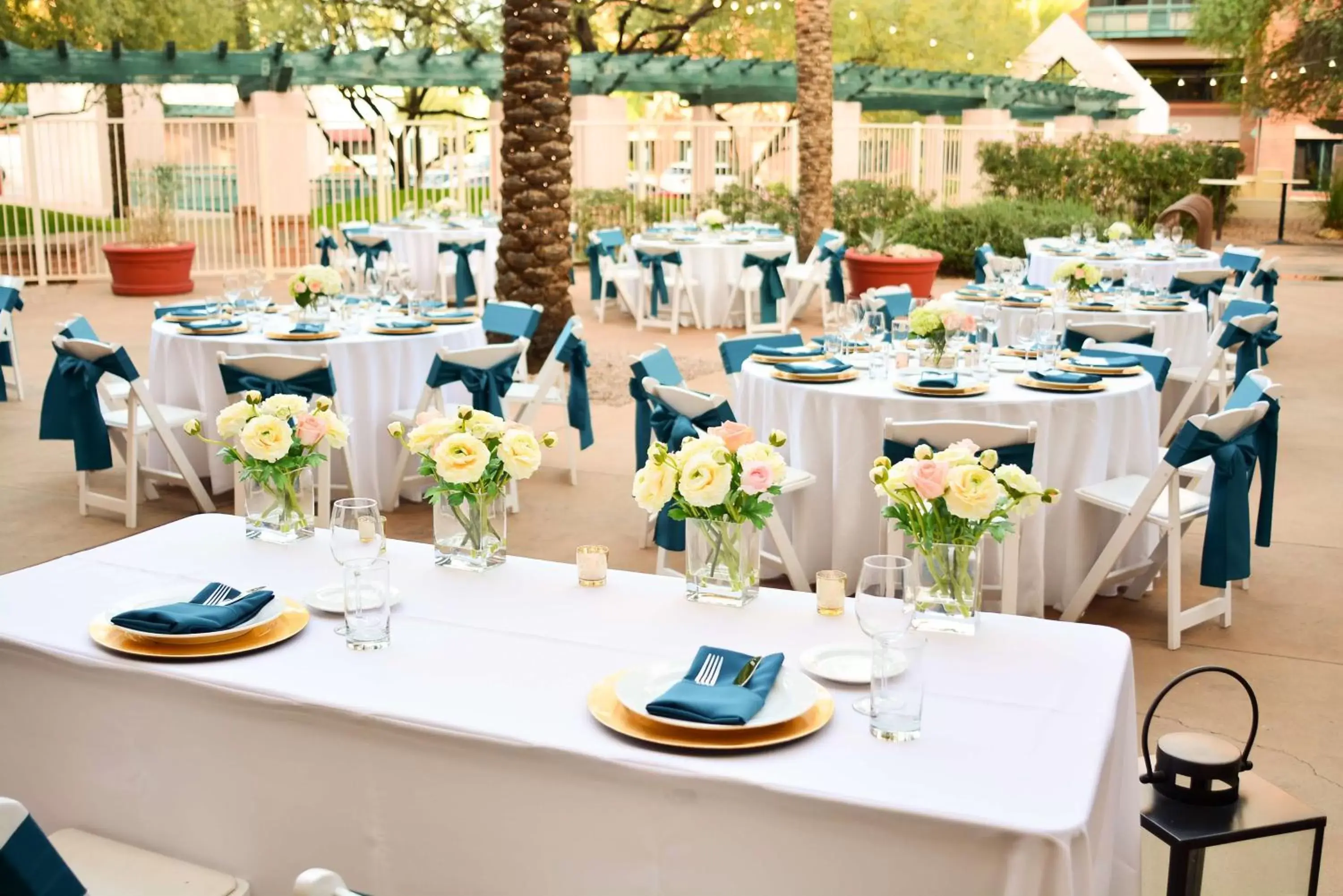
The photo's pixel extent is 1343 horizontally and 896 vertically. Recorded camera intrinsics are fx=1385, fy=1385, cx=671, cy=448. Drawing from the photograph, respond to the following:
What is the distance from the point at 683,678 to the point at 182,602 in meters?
1.05

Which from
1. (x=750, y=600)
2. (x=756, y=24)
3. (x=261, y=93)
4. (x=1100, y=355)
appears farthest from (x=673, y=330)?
(x=756, y=24)

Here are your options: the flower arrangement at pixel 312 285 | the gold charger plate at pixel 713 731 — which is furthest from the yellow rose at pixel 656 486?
the flower arrangement at pixel 312 285

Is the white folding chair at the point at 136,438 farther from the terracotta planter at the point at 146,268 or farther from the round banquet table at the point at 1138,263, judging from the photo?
the terracotta planter at the point at 146,268

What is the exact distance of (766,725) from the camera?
2.19 metres

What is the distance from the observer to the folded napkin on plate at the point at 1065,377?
5.41m

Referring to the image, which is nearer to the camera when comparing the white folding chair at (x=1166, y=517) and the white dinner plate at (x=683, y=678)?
the white dinner plate at (x=683, y=678)

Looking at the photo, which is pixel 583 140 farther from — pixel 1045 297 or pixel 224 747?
pixel 224 747

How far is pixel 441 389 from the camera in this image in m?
6.86

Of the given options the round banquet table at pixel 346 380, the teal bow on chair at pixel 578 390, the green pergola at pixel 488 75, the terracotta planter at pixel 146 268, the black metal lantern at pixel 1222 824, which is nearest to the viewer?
the black metal lantern at pixel 1222 824

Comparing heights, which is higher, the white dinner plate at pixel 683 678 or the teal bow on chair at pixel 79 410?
the white dinner plate at pixel 683 678

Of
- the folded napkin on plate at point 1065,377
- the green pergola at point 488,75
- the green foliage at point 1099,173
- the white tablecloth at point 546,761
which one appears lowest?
the white tablecloth at point 546,761

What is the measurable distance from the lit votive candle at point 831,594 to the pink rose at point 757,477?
21 centimetres

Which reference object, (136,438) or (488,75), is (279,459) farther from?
(488,75)

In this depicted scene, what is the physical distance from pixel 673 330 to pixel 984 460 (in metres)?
10.4
